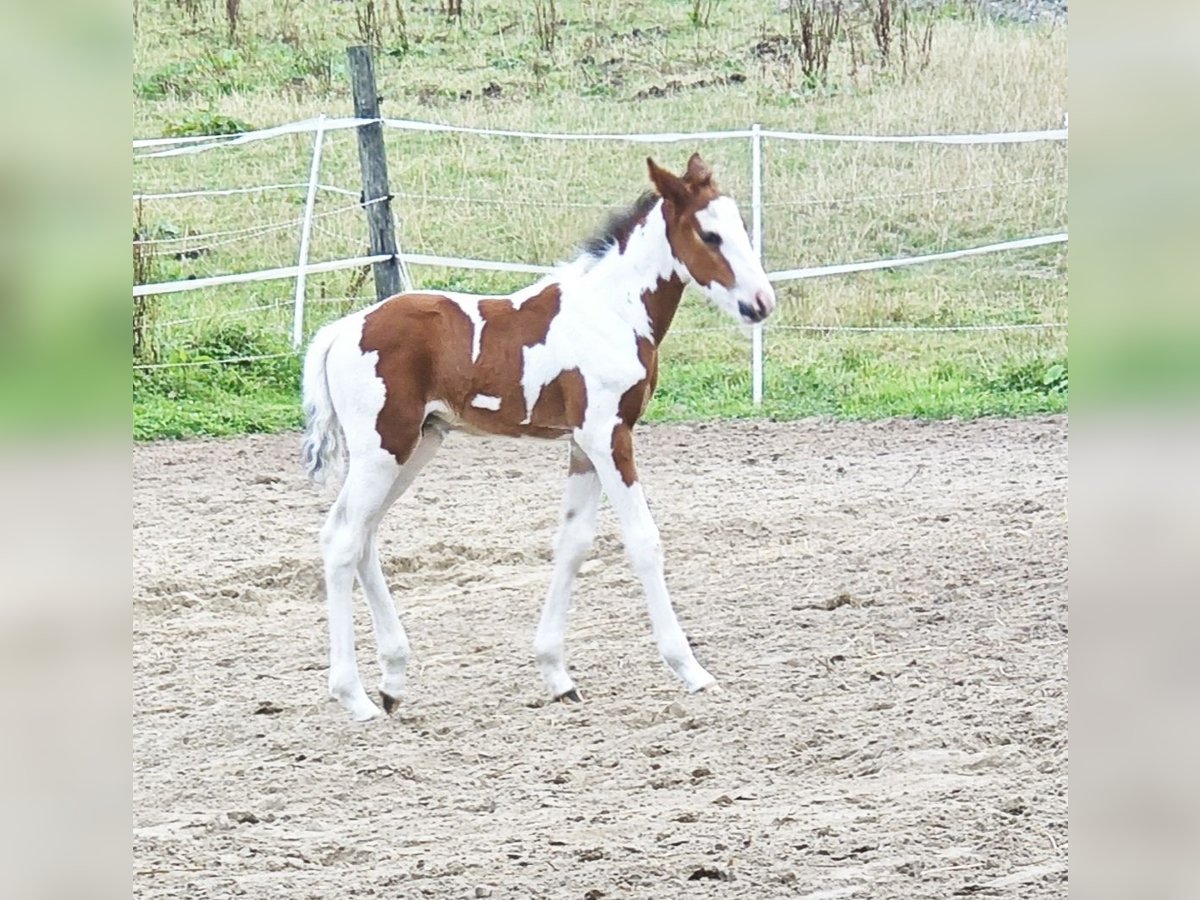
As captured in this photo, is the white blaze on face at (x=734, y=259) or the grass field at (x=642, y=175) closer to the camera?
the white blaze on face at (x=734, y=259)

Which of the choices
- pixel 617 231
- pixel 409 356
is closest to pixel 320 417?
pixel 409 356

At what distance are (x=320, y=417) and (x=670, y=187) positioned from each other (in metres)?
1.32

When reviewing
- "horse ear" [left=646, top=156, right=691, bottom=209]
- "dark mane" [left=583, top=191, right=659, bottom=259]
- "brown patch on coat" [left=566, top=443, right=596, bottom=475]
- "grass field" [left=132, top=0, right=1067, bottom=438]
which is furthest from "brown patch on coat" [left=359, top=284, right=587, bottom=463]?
"grass field" [left=132, top=0, right=1067, bottom=438]

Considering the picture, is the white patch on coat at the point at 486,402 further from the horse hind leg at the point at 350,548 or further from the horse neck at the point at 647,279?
the horse neck at the point at 647,279

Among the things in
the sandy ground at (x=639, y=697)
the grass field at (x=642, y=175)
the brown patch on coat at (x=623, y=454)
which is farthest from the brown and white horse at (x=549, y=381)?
the grass field at (x=642, y=175)

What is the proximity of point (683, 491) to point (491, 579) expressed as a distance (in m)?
1.40

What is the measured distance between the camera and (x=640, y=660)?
16.8 ft

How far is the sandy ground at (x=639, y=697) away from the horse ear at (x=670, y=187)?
1.52m

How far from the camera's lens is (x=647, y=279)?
464 cm

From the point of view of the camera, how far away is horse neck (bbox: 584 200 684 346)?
4613mm

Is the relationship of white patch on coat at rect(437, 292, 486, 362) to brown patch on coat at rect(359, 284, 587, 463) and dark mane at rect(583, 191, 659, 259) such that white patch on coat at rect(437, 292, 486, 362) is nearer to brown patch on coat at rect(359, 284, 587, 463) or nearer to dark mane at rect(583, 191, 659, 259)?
brown patch on coat at rect(359, 284, 587, 463)

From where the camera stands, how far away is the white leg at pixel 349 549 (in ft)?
14.8
